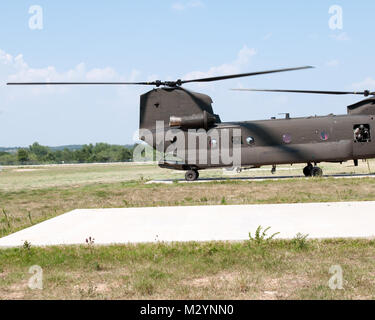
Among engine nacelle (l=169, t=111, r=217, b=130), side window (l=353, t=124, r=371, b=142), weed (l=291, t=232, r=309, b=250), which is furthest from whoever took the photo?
engine nacelle (l=169, t=111, r=217, b=130)

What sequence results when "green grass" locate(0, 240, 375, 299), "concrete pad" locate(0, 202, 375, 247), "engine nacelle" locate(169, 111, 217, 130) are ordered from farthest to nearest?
"engine nacelle" locate(169, 111, 217, 130)
"concrete pad" locate(0, 202, 375, 247)
"green grass" locate(0, 240, 375, 299)

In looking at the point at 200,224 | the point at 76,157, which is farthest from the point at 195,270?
the point at 76,157

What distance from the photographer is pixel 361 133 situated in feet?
65.9

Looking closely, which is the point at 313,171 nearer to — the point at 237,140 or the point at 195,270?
the point at 237,140

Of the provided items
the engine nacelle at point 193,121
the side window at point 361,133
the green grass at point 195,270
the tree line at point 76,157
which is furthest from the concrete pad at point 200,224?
the tree line at point 76,157

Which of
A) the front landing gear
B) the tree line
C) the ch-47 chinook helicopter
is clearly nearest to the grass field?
the ch-47 chinook helicopter

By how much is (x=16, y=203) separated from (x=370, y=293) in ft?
41.6

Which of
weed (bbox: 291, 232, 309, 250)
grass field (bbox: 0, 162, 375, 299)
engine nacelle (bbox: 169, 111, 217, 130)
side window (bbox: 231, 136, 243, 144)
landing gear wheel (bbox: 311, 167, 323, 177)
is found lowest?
grass field (bbox: 0, 162, 375, 299)

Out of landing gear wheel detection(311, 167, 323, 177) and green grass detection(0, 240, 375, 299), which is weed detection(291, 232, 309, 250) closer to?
green grass detection(0, 240, 375, 299)

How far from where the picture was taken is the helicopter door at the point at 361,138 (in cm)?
2005

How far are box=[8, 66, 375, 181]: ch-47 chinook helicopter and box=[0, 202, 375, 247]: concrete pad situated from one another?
32.2ft

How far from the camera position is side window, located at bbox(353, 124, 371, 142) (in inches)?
789

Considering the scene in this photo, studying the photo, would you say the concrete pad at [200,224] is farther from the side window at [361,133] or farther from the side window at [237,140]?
the side window at [361,133]

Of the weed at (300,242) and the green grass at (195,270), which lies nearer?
the green grass at (195,270)
